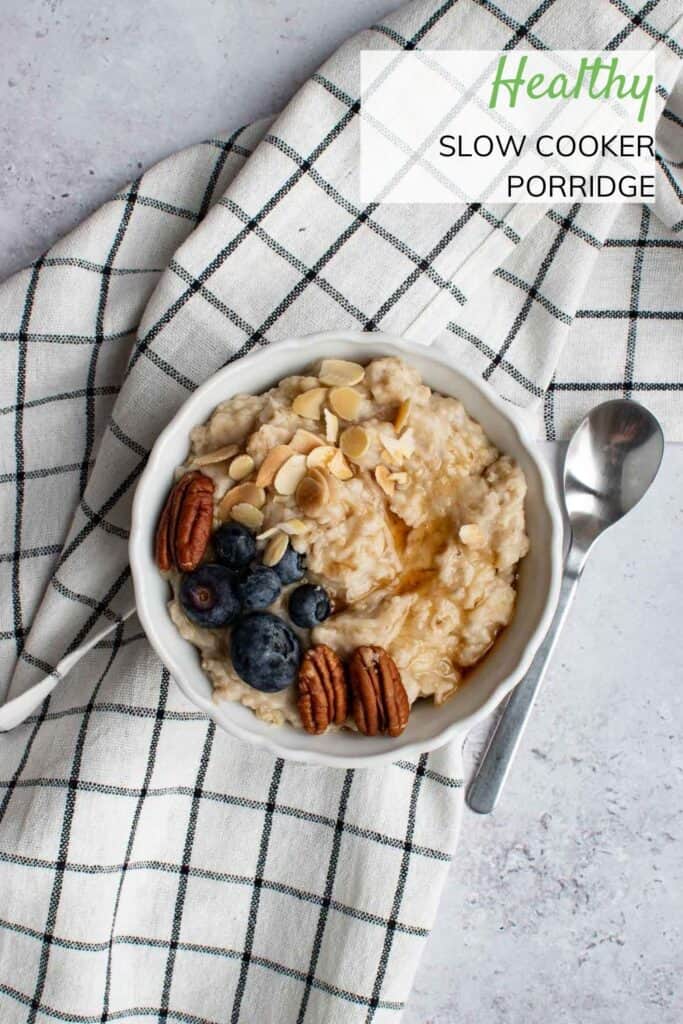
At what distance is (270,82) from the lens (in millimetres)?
2221

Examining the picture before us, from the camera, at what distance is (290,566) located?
5.38 ft

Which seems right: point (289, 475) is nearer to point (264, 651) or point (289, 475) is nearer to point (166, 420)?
point (264, 651)

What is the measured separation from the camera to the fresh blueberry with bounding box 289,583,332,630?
1.63 metres

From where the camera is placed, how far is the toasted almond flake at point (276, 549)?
1.63 meters

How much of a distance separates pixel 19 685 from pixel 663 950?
1503 mm

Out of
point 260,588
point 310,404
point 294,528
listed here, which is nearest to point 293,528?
point 294,528

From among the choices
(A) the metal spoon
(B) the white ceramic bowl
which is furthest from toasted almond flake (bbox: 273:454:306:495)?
(A) the metal spoon

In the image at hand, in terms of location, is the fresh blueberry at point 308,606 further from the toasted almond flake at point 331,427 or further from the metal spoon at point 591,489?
the metal spoon at point 591,489

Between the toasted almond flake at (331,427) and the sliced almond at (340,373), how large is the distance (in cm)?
6

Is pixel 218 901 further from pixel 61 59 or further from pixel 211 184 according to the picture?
pixel 61 59

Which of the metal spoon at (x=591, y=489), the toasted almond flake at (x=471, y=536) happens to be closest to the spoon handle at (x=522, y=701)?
the metal spoon at (x=591, y=489)

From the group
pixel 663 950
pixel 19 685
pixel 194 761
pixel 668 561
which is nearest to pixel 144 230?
pixel 19 685

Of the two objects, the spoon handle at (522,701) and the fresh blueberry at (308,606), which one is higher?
the fresh blueberry at (308,606)

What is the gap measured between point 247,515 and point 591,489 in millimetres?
847
